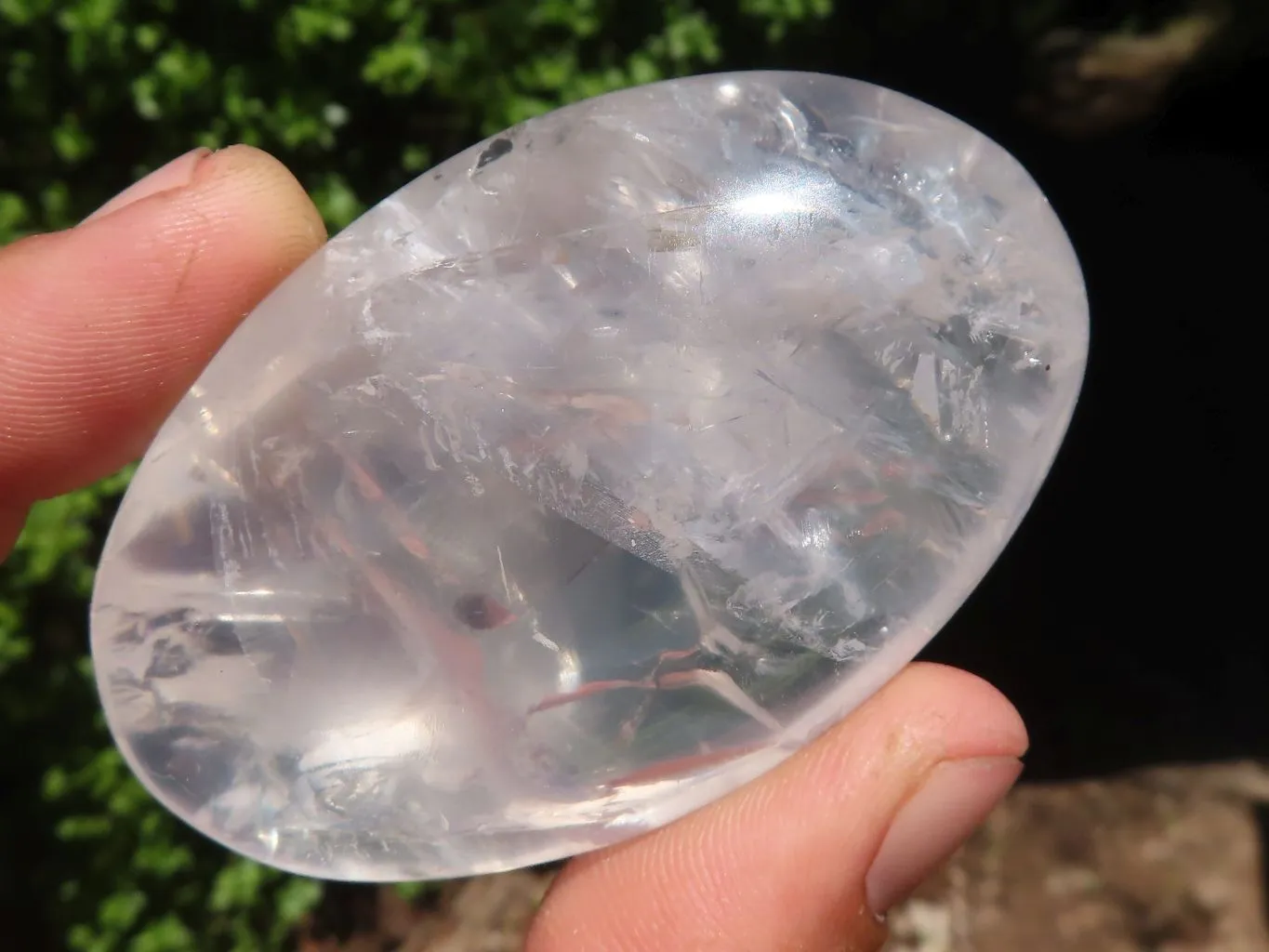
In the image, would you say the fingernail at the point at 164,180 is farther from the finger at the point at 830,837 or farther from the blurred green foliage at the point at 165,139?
the finger at the point at 830,837

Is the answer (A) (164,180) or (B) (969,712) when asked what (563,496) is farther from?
(A) (164,180)

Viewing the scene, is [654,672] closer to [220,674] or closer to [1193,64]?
[220,674]

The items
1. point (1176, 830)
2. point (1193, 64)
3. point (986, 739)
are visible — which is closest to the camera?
point (986, 739)

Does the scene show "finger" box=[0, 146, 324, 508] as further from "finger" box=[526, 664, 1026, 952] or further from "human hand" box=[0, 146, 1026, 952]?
"finger" box=[526, 664, 1026, 952]

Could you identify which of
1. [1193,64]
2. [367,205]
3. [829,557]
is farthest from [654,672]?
[1193,64]

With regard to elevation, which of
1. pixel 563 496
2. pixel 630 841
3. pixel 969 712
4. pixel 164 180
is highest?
pixel 164 180

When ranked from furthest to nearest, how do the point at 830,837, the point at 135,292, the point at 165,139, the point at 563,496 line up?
the point at 165,139 → the point at 135,292 → the point at 830,837 → the point at 563,496

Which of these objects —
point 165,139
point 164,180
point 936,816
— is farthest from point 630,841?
point 165,139
